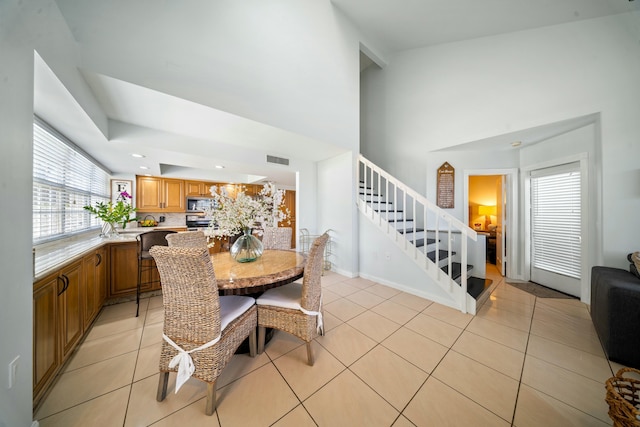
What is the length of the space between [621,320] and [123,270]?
17.5 ft

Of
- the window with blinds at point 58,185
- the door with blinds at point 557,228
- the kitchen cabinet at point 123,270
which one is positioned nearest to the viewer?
the window with blinds at point 58,185

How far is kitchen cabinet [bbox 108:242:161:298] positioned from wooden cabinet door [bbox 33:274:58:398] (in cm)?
145

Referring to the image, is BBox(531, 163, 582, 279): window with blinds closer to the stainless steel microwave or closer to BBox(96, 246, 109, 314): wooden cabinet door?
BBox(96, 246, 109, 314): wooden cabinet door

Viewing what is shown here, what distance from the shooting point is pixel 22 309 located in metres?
1.00

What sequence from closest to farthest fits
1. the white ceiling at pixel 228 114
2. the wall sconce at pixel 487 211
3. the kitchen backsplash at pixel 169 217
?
the white ceiling at pixel 228 114
the kitchen backsplash at pixel 169 217
the wall sconce at pixel 487 211

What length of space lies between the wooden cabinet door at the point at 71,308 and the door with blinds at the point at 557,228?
230 inches

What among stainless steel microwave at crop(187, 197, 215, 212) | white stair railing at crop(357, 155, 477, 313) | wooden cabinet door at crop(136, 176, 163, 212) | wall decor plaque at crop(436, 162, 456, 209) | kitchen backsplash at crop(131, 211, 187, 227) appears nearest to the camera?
white stair railing at crop(357, 155, 477, 313)

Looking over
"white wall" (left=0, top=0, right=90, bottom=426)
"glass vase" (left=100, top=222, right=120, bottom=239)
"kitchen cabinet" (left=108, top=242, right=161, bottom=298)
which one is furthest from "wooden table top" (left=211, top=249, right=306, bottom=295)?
"glass vase" (left=100, top=222, right=120, bottom=239)

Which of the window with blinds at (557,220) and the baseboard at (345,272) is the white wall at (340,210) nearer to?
the baseboard at (345,272)

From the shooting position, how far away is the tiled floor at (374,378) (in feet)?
3.95

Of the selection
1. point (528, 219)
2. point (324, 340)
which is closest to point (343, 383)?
point (324, 340)

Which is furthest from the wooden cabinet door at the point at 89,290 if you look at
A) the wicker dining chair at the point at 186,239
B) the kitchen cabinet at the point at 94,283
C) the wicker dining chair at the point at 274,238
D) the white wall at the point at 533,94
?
the white wall at the point at 533,94

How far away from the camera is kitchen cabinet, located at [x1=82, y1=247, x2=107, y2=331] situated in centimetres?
194

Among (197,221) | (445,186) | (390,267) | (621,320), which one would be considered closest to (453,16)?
(445,186)
